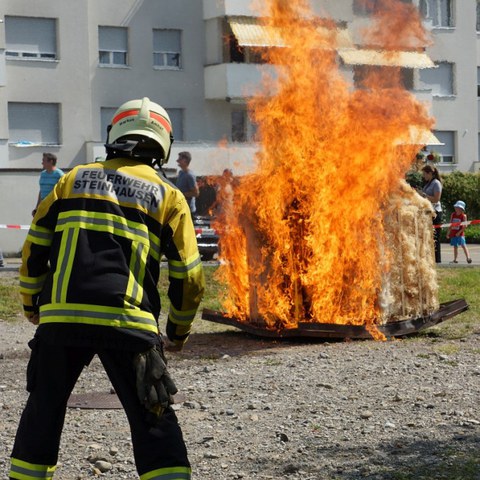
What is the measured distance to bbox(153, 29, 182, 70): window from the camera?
3925 cm

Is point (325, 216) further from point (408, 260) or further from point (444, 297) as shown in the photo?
point (444, 297)

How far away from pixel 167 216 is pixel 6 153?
30.9 m

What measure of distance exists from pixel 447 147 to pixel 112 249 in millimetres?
42883

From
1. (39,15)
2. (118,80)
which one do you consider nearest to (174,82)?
(118,80)

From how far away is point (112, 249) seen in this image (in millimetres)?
5383

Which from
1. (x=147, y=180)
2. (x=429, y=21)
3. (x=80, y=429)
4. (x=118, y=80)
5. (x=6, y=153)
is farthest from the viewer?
(x=429, y=21)

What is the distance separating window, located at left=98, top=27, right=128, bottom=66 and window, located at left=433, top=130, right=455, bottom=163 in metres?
14.4

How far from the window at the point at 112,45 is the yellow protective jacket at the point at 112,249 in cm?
3319

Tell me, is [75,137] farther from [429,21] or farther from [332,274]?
[332,274]

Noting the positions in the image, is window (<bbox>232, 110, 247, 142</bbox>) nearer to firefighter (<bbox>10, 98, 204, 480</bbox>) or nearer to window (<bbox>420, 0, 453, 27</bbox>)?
window (<bbox>420, 0, 453, 27</bbox>)

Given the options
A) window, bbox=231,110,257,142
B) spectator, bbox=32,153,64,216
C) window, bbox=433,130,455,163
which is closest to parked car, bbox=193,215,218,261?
spectator, bbox=32,153,64,216

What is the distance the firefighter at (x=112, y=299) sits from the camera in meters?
5.34

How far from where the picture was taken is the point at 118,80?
125ft

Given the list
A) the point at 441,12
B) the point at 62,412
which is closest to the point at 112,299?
the point at 62,412
